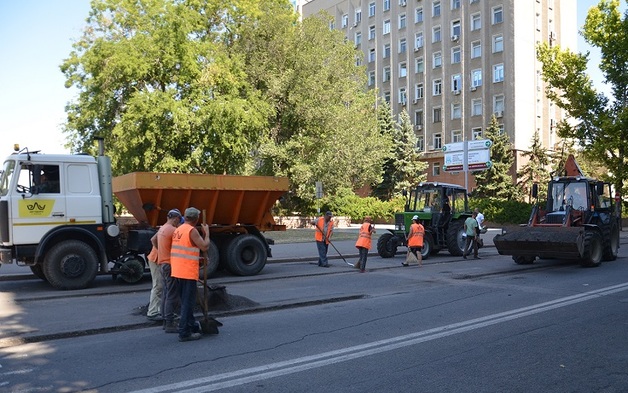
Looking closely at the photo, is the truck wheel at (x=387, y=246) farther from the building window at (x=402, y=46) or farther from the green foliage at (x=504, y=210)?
the building window at (x=402, y=46)

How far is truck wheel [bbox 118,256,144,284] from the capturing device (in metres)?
13.0

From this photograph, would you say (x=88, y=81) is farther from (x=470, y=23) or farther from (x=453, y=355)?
(x=470, y=23)

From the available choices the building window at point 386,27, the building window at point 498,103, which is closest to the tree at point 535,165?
the building window at point 498,103

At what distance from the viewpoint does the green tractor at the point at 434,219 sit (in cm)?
2052

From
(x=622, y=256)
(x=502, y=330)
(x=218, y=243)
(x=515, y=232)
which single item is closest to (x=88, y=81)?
(x=218, y=243)

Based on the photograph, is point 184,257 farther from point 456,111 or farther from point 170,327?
point 456,111

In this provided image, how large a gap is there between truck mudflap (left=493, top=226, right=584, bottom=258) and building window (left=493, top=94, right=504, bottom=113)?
3875 cm

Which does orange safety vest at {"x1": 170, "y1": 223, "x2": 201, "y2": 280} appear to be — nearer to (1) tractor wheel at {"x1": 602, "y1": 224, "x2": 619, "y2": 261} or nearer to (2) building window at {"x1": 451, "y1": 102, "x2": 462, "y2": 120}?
(1) tractor wheel at {"x1": 602, "y1": 224, "x2": 619, "y2": 261}

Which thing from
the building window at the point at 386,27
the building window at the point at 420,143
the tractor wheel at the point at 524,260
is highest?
the building window at the point at 386,27

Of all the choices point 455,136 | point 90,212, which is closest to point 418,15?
point 455,136

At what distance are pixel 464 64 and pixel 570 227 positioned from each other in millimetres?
42226

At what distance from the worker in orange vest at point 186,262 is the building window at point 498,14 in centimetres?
5067

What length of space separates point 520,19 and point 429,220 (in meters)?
38.1

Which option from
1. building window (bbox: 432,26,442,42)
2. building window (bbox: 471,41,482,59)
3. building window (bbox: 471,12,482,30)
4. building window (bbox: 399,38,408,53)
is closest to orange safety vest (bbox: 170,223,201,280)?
building window (bbox: 471,41,482,59)
